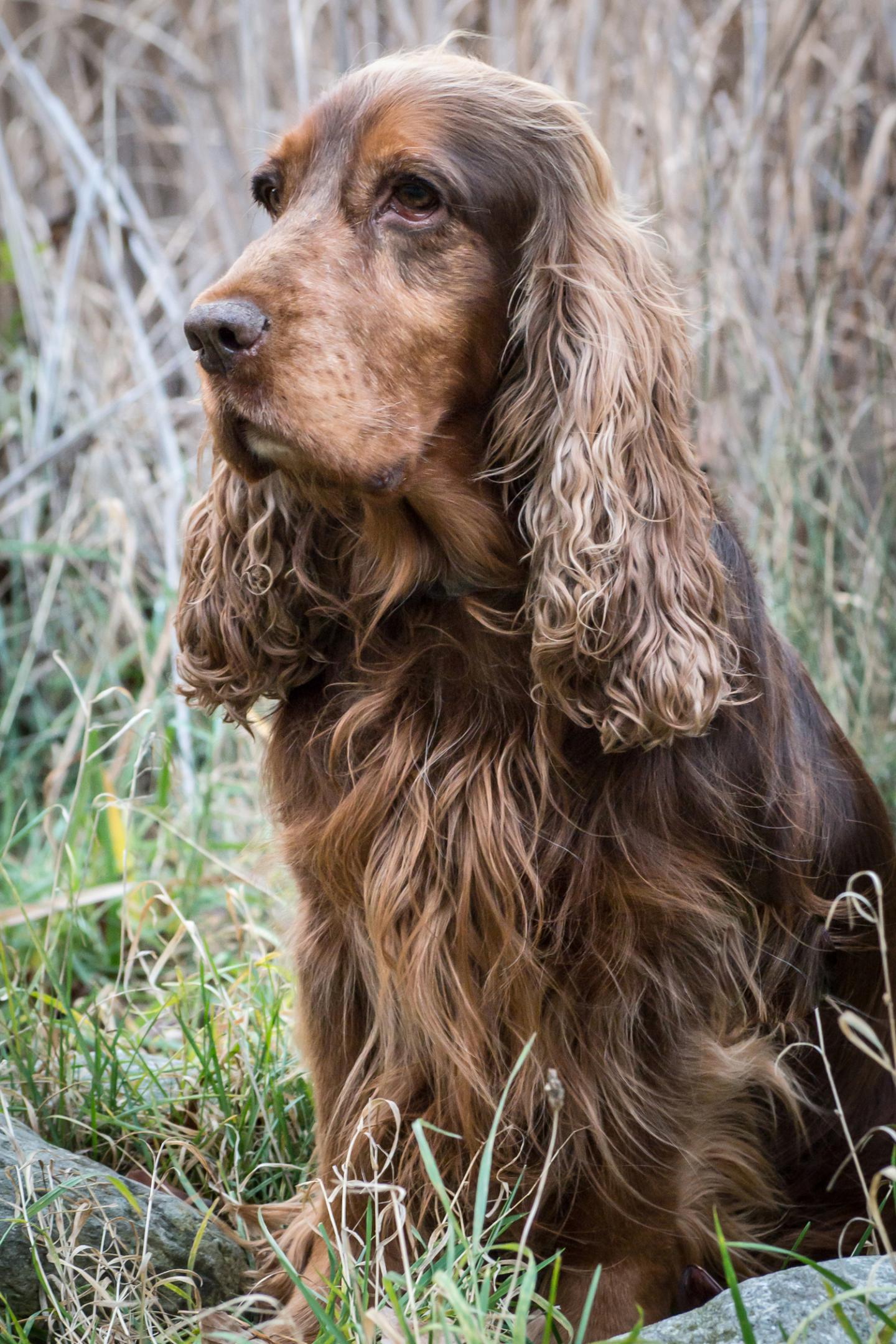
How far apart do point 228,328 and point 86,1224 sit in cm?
129

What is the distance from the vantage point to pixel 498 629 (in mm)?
2119

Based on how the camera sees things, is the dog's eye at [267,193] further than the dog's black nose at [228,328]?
Yes

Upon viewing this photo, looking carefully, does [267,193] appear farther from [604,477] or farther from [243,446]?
[604,477]

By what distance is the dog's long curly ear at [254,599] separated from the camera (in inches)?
90.5

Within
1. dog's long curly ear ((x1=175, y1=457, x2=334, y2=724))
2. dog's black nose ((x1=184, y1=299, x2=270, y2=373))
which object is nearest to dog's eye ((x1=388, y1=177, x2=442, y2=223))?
dog's black nose ((x1=184, y1=299, x2=270, y2=373))

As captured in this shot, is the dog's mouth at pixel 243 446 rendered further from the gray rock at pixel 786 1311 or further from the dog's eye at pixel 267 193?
the gray rock at pixel 786 1311

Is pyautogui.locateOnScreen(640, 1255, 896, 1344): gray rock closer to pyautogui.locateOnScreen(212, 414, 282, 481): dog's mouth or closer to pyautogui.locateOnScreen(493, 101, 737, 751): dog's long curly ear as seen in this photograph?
pyautogui.locateOnScreen(493, 101, 737, 751): dog's long curly ear

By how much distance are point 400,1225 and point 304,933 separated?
24.0 inches

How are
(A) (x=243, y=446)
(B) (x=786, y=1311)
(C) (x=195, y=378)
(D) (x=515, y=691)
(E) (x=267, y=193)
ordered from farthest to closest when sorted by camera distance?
(C) (x=195, y=378) < (E) (x=267, y=193) < (D) (x=515, y=691) < (A) (x=243, y=446) < (B) (x=786, y=1311)

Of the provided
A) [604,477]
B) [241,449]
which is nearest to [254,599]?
[241,449]

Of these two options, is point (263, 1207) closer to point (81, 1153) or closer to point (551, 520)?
point (81, 1153)

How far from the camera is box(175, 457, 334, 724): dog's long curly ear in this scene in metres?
2.30

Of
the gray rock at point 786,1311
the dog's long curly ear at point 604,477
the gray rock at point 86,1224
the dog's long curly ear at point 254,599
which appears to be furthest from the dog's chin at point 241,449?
the gray rock at point 786,1311

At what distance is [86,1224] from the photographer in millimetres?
2068
